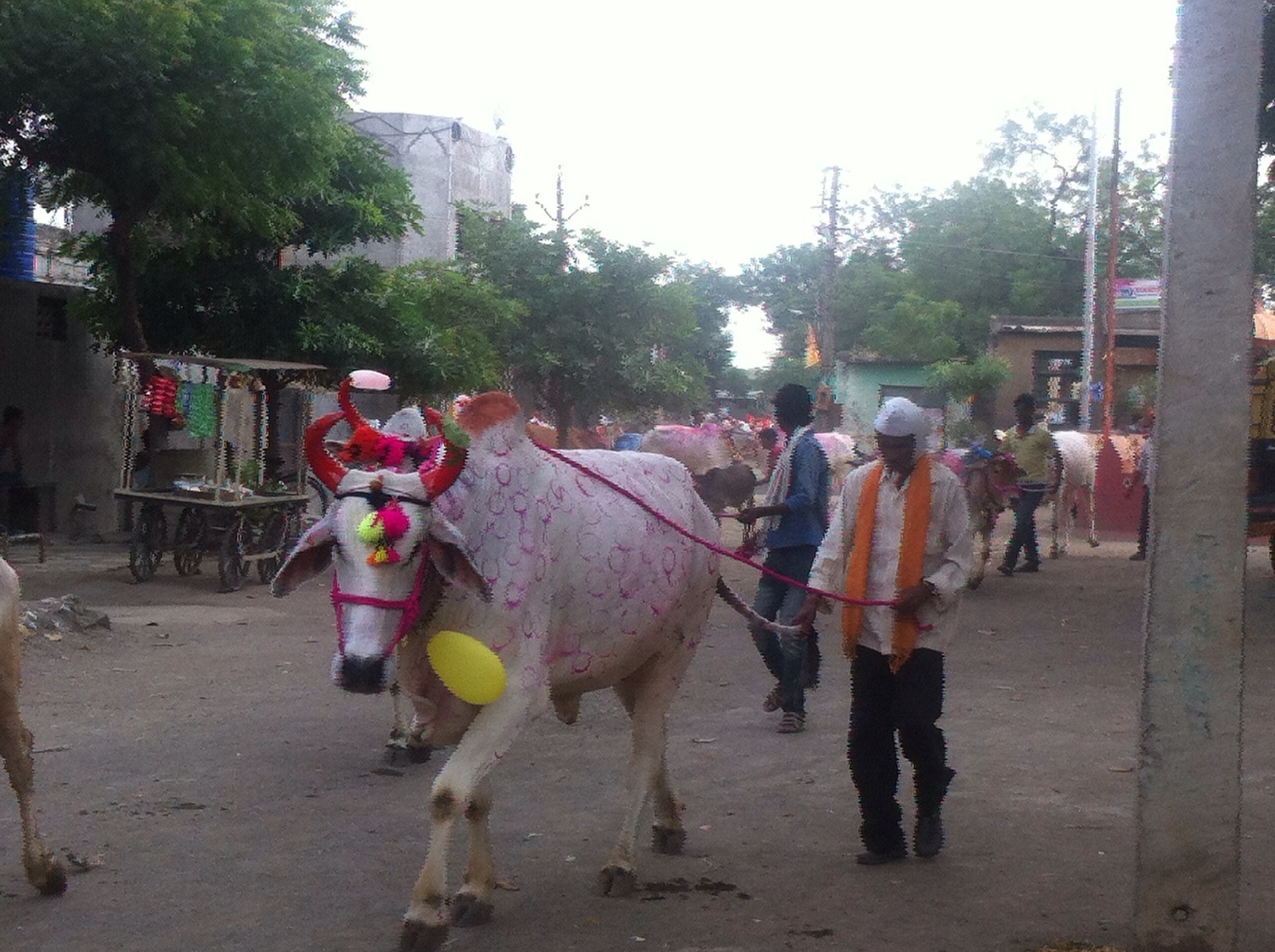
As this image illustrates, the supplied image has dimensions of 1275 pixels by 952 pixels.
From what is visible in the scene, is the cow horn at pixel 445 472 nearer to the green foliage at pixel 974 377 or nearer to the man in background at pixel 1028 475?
the man in background at pixel 1028 475

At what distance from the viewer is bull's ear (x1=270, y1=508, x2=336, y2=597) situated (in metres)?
4.28

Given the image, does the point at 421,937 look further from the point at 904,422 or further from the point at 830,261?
the point at 830,261

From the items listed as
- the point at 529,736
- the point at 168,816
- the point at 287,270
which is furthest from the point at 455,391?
the point at 168,816

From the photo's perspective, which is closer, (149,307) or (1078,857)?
(1078,857)

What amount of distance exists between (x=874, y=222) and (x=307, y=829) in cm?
5374

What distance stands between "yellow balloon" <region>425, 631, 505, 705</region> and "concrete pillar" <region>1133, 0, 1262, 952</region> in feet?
6.32

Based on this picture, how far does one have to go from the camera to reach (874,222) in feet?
188

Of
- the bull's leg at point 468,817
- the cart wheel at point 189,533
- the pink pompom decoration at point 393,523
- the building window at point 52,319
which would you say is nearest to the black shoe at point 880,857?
the bull's leg at point 468,817

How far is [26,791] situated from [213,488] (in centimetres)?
975

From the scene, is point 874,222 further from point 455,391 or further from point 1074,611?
point 1074,611

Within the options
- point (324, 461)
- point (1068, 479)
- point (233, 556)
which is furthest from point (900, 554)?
point (1068, 479)

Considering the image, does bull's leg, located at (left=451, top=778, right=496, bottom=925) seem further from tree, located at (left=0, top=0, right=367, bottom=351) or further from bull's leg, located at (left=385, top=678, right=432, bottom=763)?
tree, located at (left=0, top=0, right=367, bottom=351)

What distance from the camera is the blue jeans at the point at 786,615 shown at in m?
7.78

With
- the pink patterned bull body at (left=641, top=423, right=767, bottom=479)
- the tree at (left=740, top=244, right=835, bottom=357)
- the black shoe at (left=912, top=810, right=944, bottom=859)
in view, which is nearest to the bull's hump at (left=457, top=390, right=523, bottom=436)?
the black shoe at (left=912, top=810, right=944, bottom=859)
